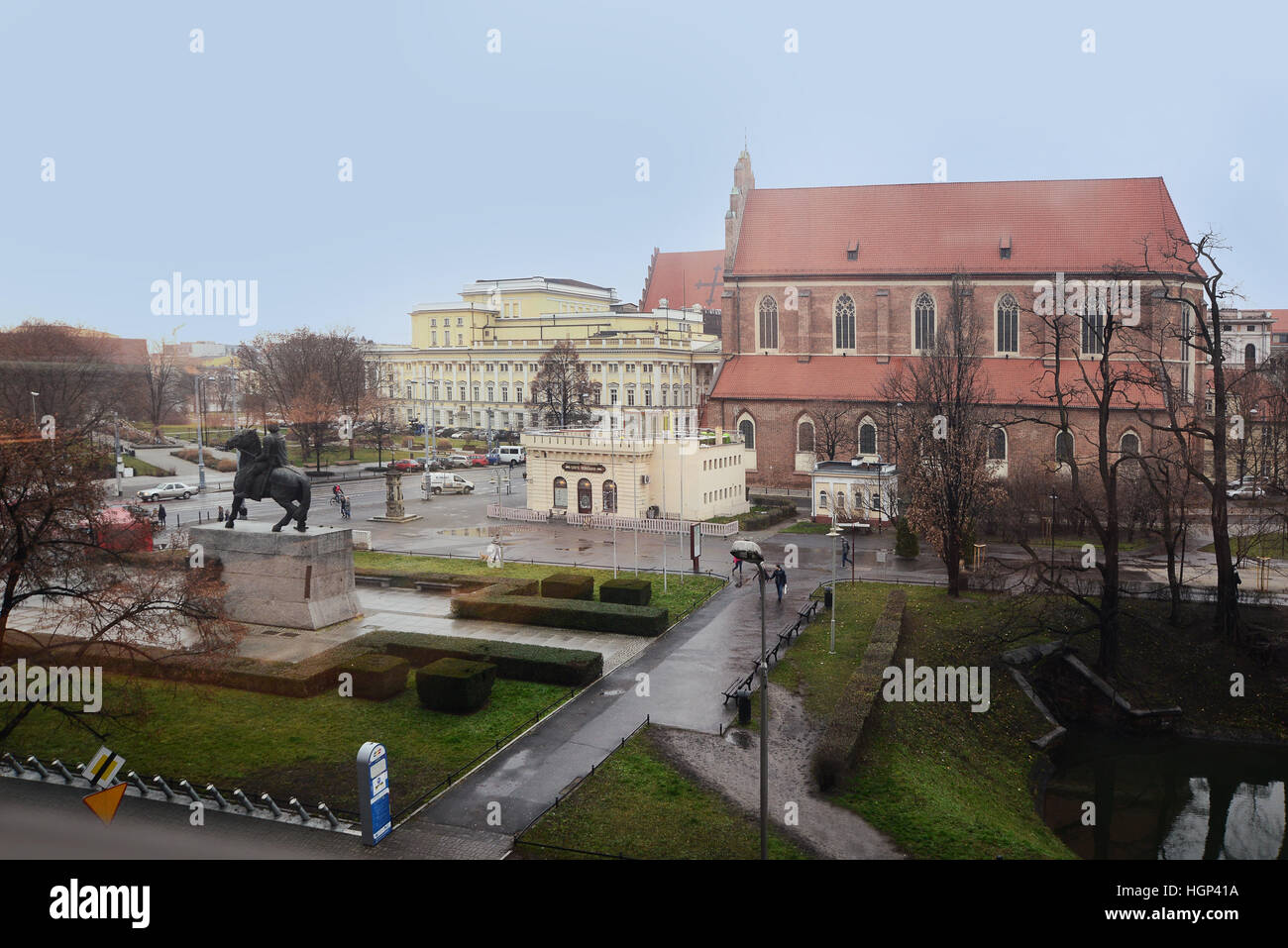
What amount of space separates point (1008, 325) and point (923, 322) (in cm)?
508

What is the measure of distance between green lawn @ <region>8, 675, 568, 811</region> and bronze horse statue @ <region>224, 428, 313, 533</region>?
6.25m

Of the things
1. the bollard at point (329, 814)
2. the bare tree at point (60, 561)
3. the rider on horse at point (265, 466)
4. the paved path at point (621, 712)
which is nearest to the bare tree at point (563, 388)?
the rider on horse at point (265, 466)

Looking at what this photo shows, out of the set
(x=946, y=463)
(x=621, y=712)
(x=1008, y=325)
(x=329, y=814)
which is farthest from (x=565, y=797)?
(x=1008, y=325)

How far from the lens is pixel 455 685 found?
20.4 meters

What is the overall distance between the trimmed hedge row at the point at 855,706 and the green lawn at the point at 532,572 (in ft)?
21.5

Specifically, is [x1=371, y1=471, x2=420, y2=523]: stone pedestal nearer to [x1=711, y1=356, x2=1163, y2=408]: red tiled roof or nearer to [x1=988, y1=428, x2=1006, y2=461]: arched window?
[x1=711, y1=356, x2=1163, y2=408]: red tiled roof

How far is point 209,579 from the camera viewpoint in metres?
24.7

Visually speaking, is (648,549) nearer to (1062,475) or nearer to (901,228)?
(1062,475)

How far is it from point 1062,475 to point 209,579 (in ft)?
136

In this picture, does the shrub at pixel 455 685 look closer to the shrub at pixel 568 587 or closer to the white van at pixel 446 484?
the shrub at pixel 568 587

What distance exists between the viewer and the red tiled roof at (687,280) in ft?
349

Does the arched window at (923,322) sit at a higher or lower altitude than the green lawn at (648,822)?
higher

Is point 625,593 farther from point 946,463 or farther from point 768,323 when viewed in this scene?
point 768,323
